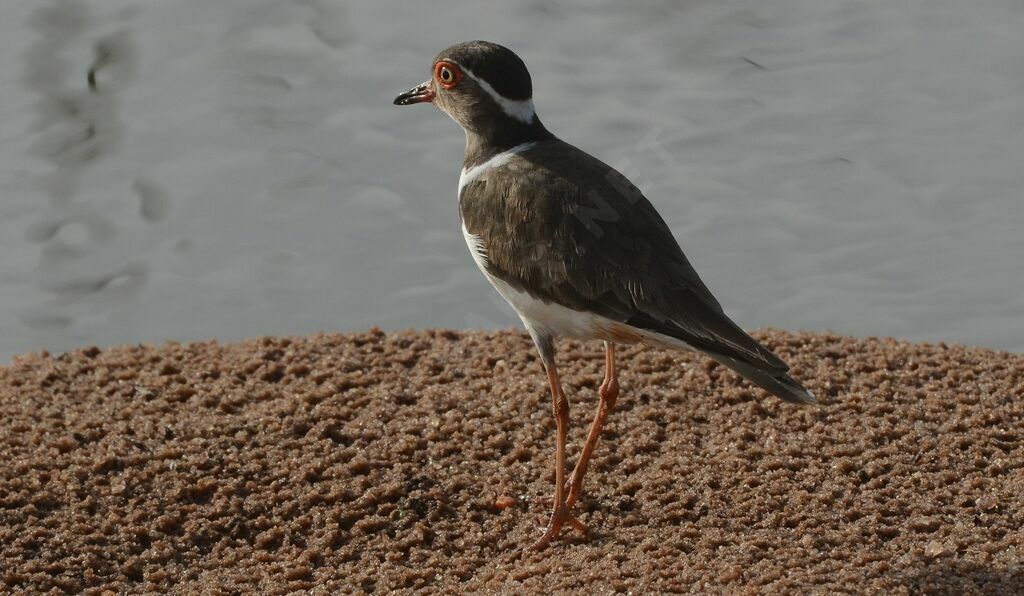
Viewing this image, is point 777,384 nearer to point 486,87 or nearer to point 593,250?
point 593,250

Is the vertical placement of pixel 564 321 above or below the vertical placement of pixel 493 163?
below

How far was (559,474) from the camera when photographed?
630cm

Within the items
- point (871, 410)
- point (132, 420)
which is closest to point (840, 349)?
point (871, 410)

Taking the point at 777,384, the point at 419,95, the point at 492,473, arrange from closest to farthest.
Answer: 1. the point at 777,384
2. the point at 492,473
3. the point at 419,95

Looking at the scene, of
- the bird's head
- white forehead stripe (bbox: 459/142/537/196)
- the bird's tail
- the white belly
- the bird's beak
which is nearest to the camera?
the bird's tail

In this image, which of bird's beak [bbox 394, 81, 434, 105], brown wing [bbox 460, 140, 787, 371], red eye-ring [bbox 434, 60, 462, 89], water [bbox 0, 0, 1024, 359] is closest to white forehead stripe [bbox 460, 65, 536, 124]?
red eye-ring [bbox 434, 60, 462, 89]

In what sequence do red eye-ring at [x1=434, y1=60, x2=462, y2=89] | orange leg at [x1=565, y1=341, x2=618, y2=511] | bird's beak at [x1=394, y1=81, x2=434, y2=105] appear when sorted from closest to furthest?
orange leg at [x1=565, y1=341, x2=618, y2=511] < red eye-ring at [x1=434, y1=60, x2=462, y2=89] < bird's beak at [x1=394, y1=81, x2=434, y2=105]

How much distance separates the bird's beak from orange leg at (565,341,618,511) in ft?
5.32

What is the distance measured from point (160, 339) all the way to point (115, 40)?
10.2ft

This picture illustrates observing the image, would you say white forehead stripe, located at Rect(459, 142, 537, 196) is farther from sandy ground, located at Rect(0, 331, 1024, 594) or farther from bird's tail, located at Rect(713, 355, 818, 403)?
bird's tail, located at Rect(713, 355, 818, 403)

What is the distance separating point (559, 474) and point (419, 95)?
2.15 metres

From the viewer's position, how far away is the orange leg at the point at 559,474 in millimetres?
6199

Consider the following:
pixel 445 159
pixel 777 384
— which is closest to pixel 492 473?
pixel 777 384

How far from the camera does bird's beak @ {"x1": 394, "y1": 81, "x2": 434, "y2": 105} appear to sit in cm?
729
